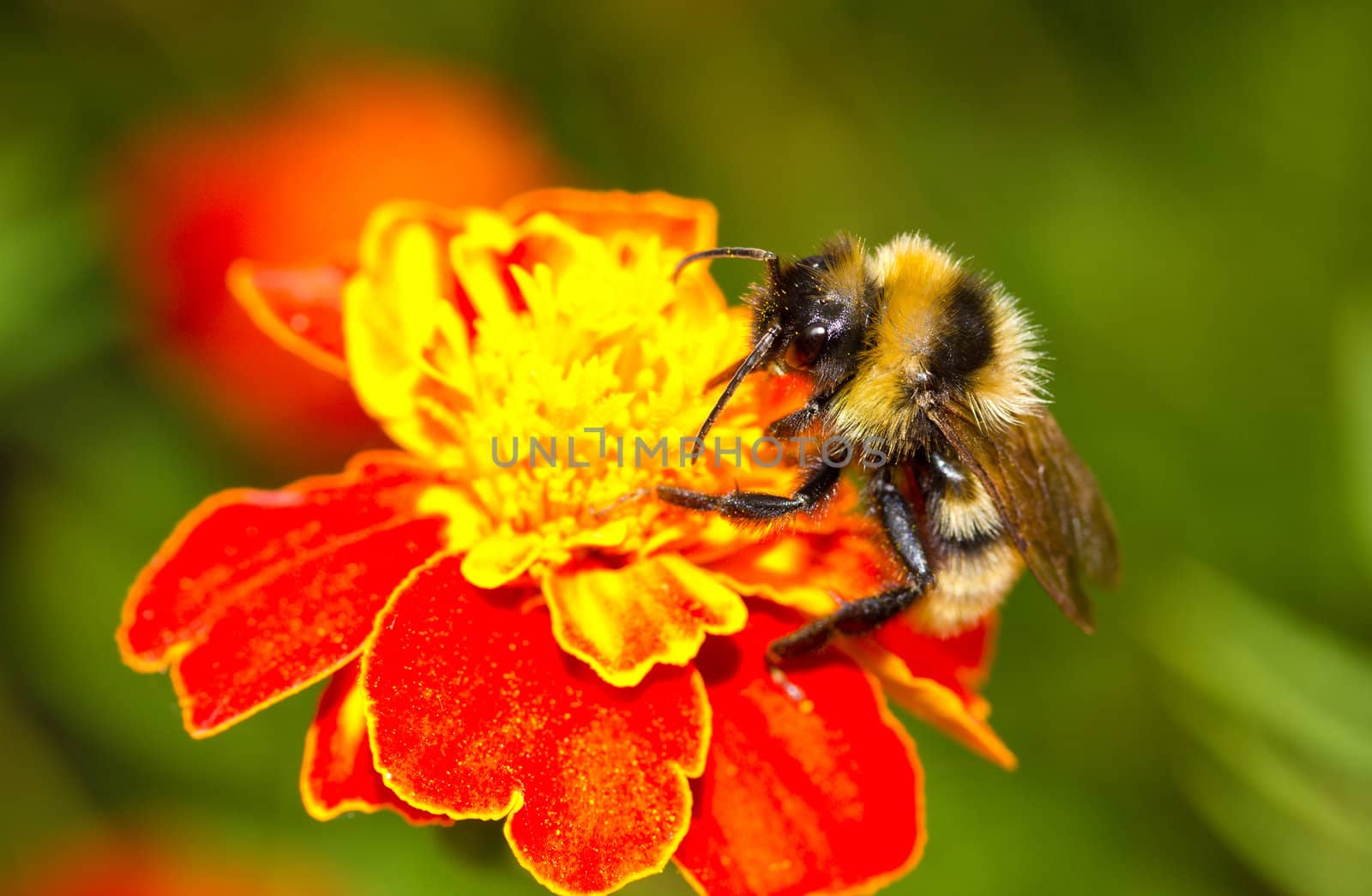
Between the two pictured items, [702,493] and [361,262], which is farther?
[361,262]

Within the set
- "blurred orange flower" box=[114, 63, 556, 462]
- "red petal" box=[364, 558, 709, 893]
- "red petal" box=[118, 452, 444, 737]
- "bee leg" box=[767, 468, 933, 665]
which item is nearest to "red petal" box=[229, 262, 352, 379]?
"red petal" box=[118, 452, 444, 737]

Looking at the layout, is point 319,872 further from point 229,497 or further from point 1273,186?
point 1273,186

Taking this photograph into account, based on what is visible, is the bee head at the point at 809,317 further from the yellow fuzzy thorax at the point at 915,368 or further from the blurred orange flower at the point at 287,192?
the blurred orange flower at the point at 287,192

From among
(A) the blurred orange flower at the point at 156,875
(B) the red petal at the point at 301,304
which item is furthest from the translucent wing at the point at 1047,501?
(A) the blurred orange flower at the point at 156,875

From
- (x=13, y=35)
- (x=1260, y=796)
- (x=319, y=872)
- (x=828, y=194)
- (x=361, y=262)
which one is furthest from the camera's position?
(x=828, y=194)

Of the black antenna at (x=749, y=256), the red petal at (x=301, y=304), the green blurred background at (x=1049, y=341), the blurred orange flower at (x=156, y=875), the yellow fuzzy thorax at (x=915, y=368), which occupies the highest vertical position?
the black antenna at (x=749, y=256)

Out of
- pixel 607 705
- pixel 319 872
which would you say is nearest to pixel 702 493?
pixel 607 705

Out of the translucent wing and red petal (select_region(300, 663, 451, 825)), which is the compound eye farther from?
red petal (select_region(300, 663, 451, 825))
